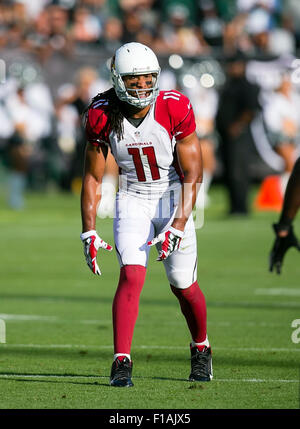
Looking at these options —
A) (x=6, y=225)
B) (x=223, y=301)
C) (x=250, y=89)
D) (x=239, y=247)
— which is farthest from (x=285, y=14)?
(x=223, y=301)

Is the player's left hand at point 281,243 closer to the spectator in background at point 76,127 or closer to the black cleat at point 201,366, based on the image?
the black cleat at point 201,366

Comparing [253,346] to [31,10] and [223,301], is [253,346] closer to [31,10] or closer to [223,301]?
[223,301]

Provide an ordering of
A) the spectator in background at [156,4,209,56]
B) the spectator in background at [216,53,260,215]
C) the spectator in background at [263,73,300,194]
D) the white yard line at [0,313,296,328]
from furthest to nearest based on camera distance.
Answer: the spectator in background at [156,4,209,56]
the spectator in background at [263,73,300,194]
the spectator in background at [216,53,260,215]
the white yard line at [0,313,296,328]

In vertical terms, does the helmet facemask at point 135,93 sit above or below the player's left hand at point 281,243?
above

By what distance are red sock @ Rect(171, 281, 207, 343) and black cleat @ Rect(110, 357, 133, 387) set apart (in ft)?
1.72

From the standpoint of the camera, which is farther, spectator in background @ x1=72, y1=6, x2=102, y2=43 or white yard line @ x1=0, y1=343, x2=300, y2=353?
spectator in background @ x1=72, y1=6, x2=102, y2=43

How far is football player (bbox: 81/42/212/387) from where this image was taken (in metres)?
6.21

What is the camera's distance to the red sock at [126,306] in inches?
241

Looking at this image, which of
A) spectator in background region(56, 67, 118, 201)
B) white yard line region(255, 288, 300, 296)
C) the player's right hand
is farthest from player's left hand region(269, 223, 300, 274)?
spectator in background region(56, 67, 118, 201)

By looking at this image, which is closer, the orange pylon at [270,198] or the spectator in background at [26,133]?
the orange pylon at [270,198]

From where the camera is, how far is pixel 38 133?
70.2ft

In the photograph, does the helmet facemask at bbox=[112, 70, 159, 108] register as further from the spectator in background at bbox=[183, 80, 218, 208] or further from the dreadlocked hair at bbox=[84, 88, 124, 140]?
the spectator in background at bbox=[183, 80, 218, 208]

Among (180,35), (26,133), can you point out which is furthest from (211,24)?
(26,133)

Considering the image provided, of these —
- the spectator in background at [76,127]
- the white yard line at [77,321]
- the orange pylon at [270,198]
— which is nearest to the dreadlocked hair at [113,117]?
the white yard line at [77,321]
